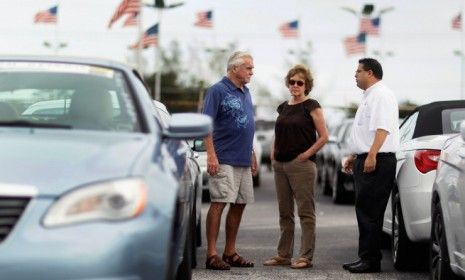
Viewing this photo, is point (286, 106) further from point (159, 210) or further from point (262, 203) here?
point (262, 203)

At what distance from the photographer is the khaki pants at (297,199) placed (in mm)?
11344

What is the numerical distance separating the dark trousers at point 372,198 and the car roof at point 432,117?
545mm

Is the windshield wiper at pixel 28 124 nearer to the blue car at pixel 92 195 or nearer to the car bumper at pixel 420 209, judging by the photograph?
the blue car at pixel 92 195

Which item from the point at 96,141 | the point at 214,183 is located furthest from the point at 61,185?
the point at 214,183

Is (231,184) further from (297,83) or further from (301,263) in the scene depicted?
(297,83)

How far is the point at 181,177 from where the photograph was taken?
23.1ft

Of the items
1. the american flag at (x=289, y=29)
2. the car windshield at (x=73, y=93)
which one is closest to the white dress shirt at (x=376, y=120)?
the car windshield at (x=73, y=93)

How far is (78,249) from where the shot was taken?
5547 mm

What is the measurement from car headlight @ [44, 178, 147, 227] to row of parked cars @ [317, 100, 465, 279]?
2569mm

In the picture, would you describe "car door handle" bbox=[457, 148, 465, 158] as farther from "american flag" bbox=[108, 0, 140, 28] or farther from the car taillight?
"american flag" bbox=[108, 0, 140, 28]

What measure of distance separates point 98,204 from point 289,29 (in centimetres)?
5710

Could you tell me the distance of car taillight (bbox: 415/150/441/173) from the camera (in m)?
10.3

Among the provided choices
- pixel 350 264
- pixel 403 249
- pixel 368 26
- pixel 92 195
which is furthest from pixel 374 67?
pixel 368 26

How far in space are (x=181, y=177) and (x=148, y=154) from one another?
86cm
